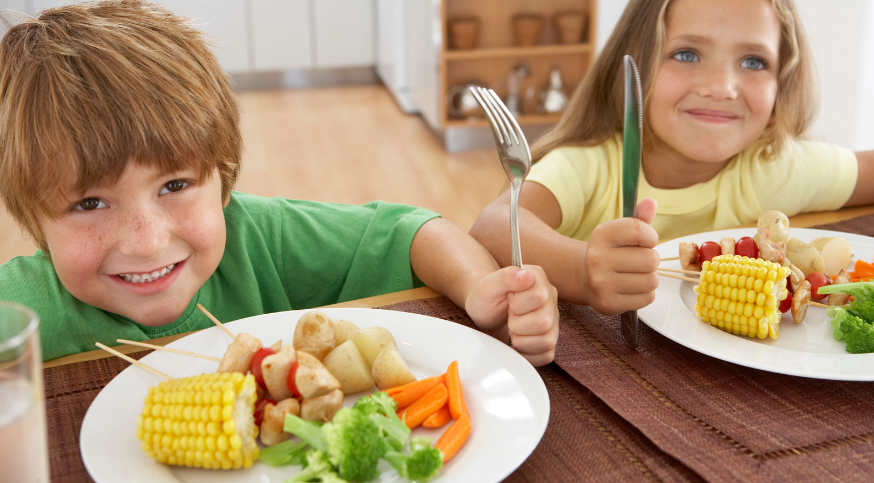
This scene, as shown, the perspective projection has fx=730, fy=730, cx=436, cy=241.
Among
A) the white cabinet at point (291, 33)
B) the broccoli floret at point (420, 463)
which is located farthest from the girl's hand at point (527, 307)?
the white cabinet at point (291, 33)

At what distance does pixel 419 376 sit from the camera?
800 mm

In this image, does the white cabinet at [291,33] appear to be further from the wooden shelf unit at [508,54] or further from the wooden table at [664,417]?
the wooden table at [664,417]

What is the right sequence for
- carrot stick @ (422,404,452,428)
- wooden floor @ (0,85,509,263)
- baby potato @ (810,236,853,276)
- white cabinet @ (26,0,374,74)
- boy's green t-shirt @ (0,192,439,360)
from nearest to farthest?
1. carrot stick @ (422,404,452,428)
2. baby potato @ (810,236,853,276)
3. boy's green t-shirt @ (0,192,439,360)
4. wooden floor @ (0,85,509,263)
5. white cabinet @ (26,0,374,74)

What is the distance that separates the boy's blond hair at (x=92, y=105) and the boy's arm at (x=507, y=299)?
14.5 inches

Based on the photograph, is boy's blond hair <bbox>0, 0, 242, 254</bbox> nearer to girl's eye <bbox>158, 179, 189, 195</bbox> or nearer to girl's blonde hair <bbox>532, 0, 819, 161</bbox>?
girl's eye <bbox>158, 179, 189, 195</bbox>

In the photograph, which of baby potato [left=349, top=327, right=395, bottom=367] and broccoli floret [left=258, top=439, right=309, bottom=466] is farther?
baby potato [left=349, top=327, right=395, bottom=367]

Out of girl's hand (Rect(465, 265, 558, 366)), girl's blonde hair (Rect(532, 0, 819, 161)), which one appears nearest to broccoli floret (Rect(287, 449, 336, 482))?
girl's hand (Rect(465, 265, 558, 366))

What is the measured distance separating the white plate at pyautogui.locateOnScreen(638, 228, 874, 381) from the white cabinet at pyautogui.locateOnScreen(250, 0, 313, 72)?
508cm

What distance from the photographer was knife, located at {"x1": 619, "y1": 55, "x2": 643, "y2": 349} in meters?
0.78

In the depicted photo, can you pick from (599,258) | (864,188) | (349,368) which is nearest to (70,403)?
(349,368)

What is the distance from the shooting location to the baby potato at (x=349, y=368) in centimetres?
75

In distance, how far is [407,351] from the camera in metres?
0.84

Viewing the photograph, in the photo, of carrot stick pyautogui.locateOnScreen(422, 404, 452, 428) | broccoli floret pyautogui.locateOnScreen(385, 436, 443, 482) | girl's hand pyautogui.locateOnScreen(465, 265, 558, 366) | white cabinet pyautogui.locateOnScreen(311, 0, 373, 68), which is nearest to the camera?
broccoli floret pyautogui.locateOnScreen(385, 436, 443, 482)

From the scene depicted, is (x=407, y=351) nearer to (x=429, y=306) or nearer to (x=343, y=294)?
(x=429, y=306)
